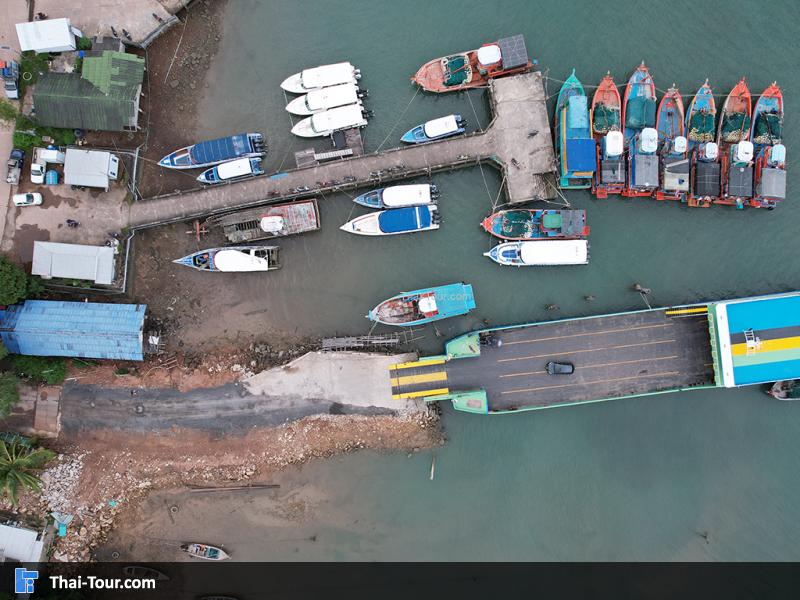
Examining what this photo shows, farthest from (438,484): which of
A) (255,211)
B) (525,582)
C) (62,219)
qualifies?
(62,219)

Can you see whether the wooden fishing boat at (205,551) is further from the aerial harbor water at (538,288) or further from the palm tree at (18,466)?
the palm tree at (18,466)

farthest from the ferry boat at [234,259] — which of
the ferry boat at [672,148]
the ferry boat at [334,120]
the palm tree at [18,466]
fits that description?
the ferry boat at [672,148]

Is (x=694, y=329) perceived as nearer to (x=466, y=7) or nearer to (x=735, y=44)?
(x=735, y=44)

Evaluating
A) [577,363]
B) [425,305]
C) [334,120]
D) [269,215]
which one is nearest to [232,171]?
[269,215]

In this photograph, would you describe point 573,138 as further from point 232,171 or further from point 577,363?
point 232,171

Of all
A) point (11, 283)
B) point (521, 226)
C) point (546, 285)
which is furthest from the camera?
point (546, 285)

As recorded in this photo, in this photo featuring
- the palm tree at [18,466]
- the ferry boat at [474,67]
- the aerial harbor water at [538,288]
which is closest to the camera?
the palm tree at [18,466]

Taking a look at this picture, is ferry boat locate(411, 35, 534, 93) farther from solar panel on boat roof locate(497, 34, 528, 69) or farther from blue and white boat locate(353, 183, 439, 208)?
blue and white boat locate(353, 183, 439, 208)
